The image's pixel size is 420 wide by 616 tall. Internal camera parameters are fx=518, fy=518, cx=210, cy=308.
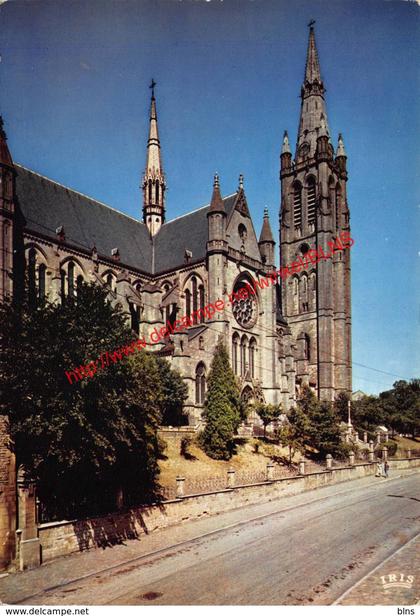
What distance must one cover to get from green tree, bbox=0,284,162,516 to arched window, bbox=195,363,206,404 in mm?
20808

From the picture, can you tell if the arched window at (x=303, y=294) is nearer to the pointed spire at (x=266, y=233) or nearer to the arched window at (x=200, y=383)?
the pointed spire at (x=266, y=233)

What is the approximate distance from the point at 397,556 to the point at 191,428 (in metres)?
19.1

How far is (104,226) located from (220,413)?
23078mm

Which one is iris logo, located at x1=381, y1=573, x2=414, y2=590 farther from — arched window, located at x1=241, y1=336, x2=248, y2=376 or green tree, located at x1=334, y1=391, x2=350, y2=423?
green tree, located at x1=334, y1=391, x2=350, y2=423

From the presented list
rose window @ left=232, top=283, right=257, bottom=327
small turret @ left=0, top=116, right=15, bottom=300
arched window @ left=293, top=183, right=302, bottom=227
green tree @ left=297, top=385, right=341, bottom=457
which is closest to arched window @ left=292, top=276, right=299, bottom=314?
arched window @ left=293, top=183, right=302, bottom=227

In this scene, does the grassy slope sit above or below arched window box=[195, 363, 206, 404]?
below

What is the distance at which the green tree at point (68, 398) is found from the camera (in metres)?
14.6

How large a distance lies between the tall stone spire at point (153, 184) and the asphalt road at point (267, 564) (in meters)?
38.1

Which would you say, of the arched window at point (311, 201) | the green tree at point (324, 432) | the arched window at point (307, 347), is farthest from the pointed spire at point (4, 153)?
the arched window at point (311, 201)

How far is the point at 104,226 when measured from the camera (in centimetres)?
4669

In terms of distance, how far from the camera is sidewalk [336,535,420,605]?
11.1m

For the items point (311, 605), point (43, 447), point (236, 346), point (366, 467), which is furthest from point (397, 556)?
point (236, 346)

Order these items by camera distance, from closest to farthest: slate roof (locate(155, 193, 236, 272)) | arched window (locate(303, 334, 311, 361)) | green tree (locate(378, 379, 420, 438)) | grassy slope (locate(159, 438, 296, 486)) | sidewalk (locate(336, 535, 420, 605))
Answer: sidewalk (locate(336, 535, 420, 605)) < grassy slope (locate(159, 438, 296, 486)) < slate roof (locate(155, 193, 236, 272)) < green tree (locate(378, 379, 420, 438)) < arched window (locate(303, 334, 311, 361))

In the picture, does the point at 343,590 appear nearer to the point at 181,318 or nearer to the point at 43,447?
the point at 43,447
